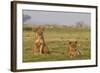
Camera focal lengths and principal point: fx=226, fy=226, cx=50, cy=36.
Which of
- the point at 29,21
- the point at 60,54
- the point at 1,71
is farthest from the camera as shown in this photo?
the point at 60,54

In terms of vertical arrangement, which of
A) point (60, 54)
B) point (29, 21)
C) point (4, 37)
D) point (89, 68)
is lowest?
point (89, 68)

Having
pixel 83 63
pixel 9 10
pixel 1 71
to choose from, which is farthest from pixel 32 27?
pixel 83 63

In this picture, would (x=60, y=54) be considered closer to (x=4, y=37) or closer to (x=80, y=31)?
(x=80, y=31)

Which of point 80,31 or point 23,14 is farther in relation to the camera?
point 80,31

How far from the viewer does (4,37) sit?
176 centimetres

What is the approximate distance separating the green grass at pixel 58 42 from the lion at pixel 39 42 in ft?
0.11

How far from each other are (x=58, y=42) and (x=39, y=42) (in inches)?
7.1

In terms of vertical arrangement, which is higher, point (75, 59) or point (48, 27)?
point (48, 27)

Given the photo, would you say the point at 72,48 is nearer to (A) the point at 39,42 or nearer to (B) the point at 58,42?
(B) the point at 58,42

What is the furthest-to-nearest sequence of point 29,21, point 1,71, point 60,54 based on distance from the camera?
point 60,54 → point 29,21 → point 1,71

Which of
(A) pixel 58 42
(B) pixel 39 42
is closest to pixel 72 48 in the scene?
(A) pixel 58 42

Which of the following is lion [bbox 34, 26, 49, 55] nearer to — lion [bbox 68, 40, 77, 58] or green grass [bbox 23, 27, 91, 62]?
green grass [bbox 23, 27, 91, 62]

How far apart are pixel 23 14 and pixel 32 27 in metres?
0.13

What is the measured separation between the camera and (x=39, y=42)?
75.5 inches
